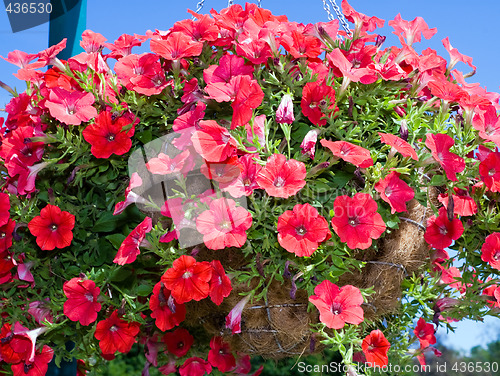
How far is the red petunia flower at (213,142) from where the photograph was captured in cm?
115

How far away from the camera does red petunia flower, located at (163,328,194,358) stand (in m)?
1.57

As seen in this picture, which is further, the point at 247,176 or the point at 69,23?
the point at 69,23

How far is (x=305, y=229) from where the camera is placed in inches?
46.1

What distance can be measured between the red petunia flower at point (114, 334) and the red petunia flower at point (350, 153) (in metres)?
0.70

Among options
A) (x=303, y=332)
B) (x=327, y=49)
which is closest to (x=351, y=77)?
(x=327, y=49)

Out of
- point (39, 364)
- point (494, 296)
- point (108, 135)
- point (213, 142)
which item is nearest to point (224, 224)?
point (213, 142)

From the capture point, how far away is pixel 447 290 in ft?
5.67

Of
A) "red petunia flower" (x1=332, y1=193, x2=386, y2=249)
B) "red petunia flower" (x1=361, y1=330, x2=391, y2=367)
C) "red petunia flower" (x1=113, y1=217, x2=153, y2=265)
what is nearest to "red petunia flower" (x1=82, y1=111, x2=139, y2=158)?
"red petunia flower" (x1=113, y1=217, x2=153, y2=265)

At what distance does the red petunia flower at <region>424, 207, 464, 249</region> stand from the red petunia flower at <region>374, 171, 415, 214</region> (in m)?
0.19

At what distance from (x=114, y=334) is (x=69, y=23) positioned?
1.16 metres

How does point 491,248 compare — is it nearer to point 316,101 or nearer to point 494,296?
point 494,296

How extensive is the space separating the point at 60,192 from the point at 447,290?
1.24m

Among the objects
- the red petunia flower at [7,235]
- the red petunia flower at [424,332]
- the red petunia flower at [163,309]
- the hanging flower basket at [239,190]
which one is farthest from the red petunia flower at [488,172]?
the red petunia flower at [7,235]

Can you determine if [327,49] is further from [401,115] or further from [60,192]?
[60,192]
